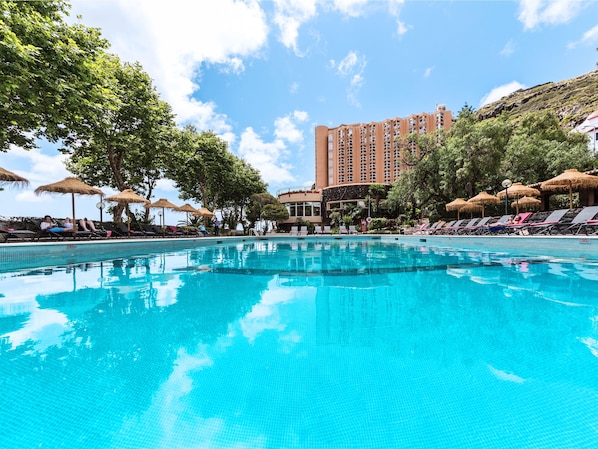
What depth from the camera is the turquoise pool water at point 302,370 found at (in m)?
1.31

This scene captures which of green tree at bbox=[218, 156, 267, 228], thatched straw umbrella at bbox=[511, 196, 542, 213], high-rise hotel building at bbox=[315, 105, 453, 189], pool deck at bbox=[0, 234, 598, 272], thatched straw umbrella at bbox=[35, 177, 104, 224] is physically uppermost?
high-rise hotel building at bbox=[315, 105, 453, 189]

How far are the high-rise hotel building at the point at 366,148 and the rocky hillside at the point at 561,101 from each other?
1260 centimetres

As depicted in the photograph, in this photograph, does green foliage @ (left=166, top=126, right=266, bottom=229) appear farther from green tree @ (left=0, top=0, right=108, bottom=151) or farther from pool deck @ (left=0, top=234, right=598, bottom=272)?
green tree @ (left=0, top=0, right=108, bottom=151)

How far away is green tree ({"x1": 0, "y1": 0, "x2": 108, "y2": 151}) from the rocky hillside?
5246 cm

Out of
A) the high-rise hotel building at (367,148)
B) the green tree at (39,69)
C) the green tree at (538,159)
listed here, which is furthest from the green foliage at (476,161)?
the high-rise hotel building at (367,148)

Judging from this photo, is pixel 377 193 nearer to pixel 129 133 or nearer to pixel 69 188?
pixel 129 133

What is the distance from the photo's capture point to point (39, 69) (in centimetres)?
622

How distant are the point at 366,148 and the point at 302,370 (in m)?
54.8

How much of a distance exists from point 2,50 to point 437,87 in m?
31.8

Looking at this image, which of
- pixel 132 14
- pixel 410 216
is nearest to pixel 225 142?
pixel 132 14

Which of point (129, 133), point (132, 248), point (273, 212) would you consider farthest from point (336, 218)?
point (132, 248)

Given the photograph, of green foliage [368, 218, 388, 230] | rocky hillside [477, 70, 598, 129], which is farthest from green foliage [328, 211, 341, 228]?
rocky hillside [477, 70, 598, 129]

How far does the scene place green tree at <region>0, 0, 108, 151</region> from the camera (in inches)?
220

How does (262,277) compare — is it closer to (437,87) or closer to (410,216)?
(410,216)
